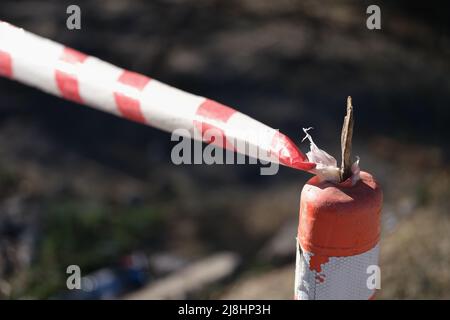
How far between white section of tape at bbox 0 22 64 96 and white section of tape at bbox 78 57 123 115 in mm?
136

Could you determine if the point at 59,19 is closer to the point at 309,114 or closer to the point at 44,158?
the point at 44,158

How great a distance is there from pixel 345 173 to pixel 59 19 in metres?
5.73

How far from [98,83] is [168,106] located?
0.33 metres

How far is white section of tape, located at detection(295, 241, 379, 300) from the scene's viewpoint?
2.51 meters

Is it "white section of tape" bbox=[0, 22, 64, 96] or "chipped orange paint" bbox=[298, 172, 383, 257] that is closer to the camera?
"chipped orange paint" bbox=[298, 172, 383, 257]

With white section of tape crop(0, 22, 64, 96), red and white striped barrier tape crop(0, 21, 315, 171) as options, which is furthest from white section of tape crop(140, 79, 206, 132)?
white section of tape crop(0, 22, 64, 96)

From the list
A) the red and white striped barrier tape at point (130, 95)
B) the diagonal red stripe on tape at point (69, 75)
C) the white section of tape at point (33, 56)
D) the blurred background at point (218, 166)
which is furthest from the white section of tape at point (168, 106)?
the blurred background at point (218, 166)

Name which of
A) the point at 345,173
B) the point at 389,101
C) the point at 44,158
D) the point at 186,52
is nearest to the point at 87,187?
the point at 44,158

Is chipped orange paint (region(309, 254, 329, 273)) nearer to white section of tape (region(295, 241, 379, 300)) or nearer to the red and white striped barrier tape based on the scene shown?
white section of tape (region(295, 241, 379, 300))

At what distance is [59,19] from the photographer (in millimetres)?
7711

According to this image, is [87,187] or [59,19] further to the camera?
[59,19]

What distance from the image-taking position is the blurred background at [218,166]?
5.08 metres

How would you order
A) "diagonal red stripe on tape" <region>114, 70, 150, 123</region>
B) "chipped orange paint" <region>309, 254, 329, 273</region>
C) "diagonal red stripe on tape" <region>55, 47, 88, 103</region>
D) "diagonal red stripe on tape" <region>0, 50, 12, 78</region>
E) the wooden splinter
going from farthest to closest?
"diagonal red stripe on tape" <region>0, 50, 12, 78</region> < "diagonal red stripe on tape" <region>55, 47, 88, 103</region> < "diagonal red stripe on tape" <region>114, 70, 150, 123</region> < "chipped orange paint" <region>309, 254, 329, 273</region> < the wooden splinter

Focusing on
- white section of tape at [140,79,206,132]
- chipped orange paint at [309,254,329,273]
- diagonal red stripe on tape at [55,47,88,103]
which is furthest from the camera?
diagonal red stripe on tape at [55,47,88,103]
